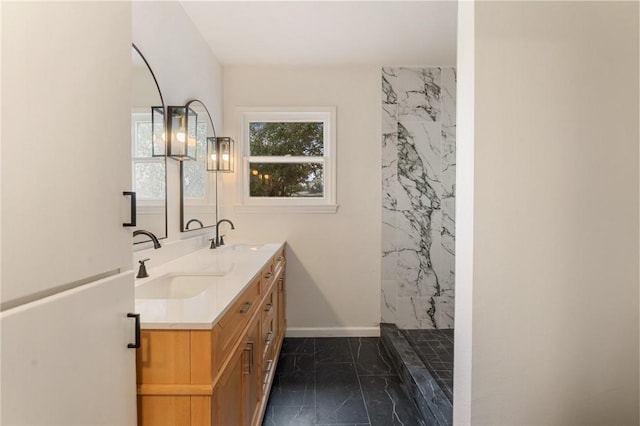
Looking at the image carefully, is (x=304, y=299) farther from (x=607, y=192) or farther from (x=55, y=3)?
(x=55, y=3)

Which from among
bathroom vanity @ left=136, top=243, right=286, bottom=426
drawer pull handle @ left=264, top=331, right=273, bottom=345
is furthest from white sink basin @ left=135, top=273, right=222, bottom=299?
drawer pull handle @ left=264, top=331, right=273, bottom=345

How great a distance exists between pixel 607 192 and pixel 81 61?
5.03 ft

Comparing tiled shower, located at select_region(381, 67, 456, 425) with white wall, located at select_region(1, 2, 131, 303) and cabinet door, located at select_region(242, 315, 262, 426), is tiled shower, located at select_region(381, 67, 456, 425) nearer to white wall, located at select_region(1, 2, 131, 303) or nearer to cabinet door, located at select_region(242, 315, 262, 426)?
cabinet door, located at select_region(242, 315, 262, 426)

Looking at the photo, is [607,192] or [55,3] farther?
[607,192]

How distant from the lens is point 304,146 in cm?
318

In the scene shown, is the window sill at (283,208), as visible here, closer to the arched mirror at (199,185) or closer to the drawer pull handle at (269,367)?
the arched mirror at (199,185)

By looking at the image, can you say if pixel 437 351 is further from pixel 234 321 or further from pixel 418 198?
pixel 234 321

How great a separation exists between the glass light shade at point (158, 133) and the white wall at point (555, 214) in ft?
5.09

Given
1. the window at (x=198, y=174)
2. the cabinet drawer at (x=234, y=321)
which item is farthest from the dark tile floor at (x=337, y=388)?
the window at (x=198, y=174)

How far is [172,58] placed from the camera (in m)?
2.07

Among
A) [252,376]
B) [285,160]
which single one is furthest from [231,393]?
[285,160]

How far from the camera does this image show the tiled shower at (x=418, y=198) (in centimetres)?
312

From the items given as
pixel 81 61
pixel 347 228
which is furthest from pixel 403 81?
pixel 81 61

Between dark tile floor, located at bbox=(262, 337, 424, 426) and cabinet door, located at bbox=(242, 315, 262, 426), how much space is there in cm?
37
